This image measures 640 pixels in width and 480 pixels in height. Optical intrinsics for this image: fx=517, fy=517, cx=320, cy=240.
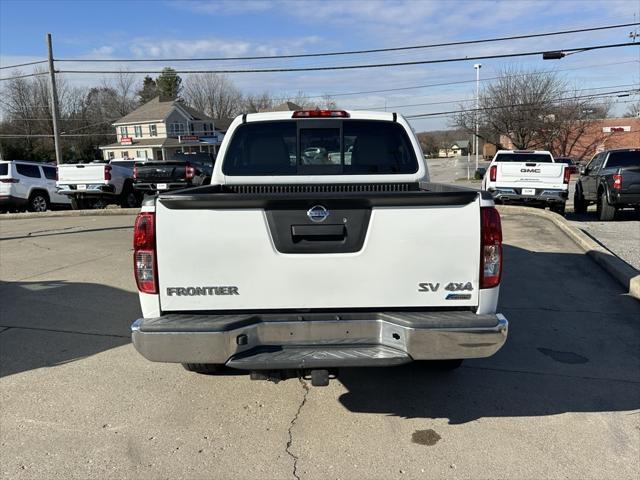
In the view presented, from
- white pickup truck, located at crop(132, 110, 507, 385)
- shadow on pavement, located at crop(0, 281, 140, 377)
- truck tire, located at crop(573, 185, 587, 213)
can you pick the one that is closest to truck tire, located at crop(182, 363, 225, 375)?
white pickup truck, located at crop(132, 110, 507, 385)

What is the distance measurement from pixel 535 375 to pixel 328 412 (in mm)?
1787

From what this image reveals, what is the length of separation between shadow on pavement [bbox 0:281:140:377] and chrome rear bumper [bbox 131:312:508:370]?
2221 millimetres

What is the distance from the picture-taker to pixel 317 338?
300cm

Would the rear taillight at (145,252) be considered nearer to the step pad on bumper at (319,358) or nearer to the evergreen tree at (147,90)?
the step pad on bumper at (319,358)

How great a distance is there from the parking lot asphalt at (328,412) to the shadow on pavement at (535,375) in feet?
0.05

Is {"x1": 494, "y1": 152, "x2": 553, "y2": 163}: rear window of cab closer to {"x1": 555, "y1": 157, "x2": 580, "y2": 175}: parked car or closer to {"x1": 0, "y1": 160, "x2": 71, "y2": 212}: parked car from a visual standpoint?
{"x1": 555, "y1": 157, "x2": 580, "y2": 175}: parked car

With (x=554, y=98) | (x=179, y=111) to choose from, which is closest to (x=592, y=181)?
(x=554, y=98)

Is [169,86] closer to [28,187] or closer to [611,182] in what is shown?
[28,187]

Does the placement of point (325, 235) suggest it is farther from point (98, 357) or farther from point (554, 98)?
point (554, 98)

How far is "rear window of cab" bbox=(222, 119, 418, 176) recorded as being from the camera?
4762mm

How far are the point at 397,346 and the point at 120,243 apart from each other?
28.1ft

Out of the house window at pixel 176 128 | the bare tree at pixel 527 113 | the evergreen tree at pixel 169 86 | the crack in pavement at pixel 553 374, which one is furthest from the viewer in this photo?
the evergreen tree at pixel 169 86

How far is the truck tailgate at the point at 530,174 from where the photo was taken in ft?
46.0

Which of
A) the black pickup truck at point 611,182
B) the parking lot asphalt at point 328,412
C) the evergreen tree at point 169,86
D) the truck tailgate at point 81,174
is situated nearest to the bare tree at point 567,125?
the black pickup truck at point 611,182
